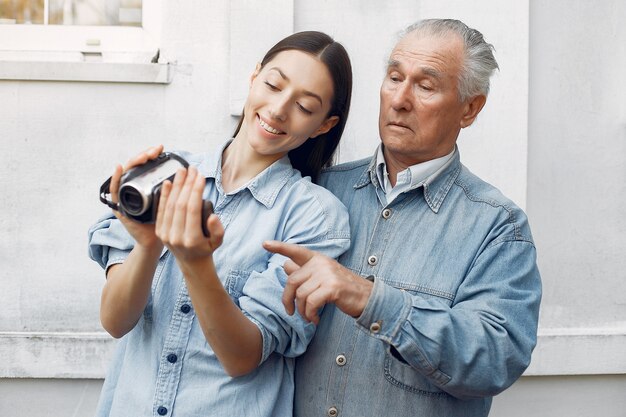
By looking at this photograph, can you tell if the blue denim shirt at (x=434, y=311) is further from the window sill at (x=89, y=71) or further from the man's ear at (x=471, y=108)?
the window sill at (x=89, y=71)

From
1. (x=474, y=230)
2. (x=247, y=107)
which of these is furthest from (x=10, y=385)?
(x=474, y=230)

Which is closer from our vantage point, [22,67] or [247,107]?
[247,107]

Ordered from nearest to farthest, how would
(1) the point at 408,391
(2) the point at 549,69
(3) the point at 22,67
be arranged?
(1) the point at 408,391
(3) the point at 22,67
(2) the point at 549,69

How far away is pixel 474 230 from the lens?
2264 millimetres

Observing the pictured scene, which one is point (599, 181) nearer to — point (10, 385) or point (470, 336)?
point (470, 336)

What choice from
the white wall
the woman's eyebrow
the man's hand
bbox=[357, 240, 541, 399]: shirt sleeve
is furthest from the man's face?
the white wall

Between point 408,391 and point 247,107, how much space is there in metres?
0.81

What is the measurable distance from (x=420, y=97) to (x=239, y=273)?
0.69m

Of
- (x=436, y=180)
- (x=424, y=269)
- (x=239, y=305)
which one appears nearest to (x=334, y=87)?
(x=436, y=180)

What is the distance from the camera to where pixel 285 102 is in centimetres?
219

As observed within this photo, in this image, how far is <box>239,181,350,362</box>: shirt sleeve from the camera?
204cm

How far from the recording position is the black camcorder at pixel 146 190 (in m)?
1.78

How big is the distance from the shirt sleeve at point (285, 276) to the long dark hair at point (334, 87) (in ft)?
0.67

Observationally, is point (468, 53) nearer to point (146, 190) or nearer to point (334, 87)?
point (334, 87)
